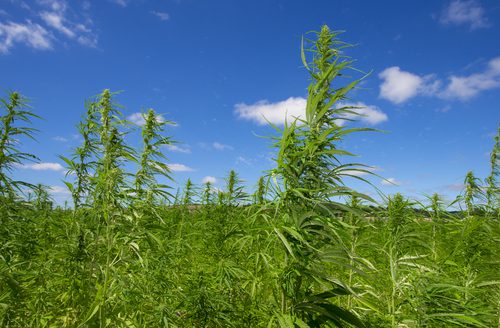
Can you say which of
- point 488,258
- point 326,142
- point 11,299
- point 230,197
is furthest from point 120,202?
point 488,258

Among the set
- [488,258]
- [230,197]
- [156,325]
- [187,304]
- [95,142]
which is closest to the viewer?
[156,325]

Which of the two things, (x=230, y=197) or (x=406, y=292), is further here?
(x=230, y=197)

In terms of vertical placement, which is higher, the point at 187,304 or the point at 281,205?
the point at 281,205

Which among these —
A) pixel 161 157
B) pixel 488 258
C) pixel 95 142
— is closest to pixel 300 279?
pixel 161 157

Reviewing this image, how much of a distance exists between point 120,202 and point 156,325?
1618 mm

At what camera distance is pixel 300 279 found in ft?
8.84

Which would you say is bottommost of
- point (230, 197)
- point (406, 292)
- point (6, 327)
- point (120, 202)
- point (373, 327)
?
point (6, 327)

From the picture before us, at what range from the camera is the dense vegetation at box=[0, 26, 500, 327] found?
2.69 m

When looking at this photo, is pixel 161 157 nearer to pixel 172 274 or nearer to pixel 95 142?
pixel 95 142

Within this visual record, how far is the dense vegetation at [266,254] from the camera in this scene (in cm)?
269

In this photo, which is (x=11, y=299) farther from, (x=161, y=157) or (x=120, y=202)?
(x=161, y=157)

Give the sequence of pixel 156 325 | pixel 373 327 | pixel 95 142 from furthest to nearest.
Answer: pixel 95 142 < pixel 156 325 < pixel 373 327

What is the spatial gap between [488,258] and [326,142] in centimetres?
441

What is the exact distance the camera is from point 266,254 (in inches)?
107
